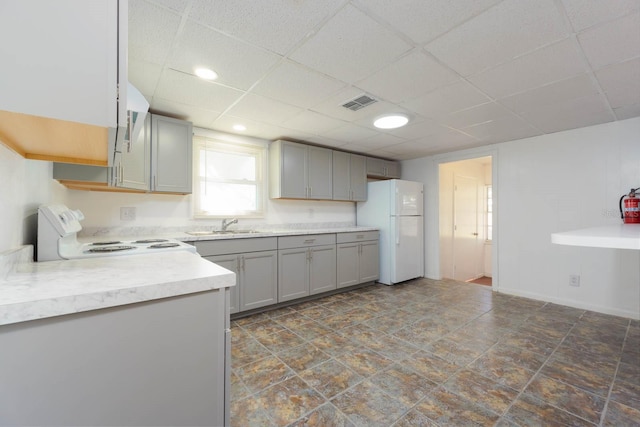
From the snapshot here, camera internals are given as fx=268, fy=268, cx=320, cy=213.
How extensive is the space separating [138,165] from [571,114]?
451 cm

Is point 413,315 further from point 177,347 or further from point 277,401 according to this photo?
point 177,347

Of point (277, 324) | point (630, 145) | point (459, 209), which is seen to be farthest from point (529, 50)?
point (459, 209)

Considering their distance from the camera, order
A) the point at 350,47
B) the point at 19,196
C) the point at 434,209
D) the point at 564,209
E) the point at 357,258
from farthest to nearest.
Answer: the point at 434,209
the point at 357,258
the point at 564,209
the point at 350,47
the point at 19,196

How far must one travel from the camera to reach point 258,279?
10.0ft

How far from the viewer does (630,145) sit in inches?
118

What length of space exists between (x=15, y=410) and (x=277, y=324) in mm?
2256

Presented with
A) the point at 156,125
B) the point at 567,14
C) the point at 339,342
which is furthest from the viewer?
the point at 156,125

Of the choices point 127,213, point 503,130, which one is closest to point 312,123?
point 127,213

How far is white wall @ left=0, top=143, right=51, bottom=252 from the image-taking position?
3.67 feet

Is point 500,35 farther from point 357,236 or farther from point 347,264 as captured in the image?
point 347,264

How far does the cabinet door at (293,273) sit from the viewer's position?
3242mm

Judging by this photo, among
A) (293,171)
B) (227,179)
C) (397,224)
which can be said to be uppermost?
(293,171)

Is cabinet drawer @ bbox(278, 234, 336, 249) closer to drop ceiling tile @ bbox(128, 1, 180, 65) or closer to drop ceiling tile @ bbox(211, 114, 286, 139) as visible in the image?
Result: drop ceiling tile @ bbox(211, 114, 286, 139)

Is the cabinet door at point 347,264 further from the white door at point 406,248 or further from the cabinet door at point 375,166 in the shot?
the cabinet door at point 375,166
